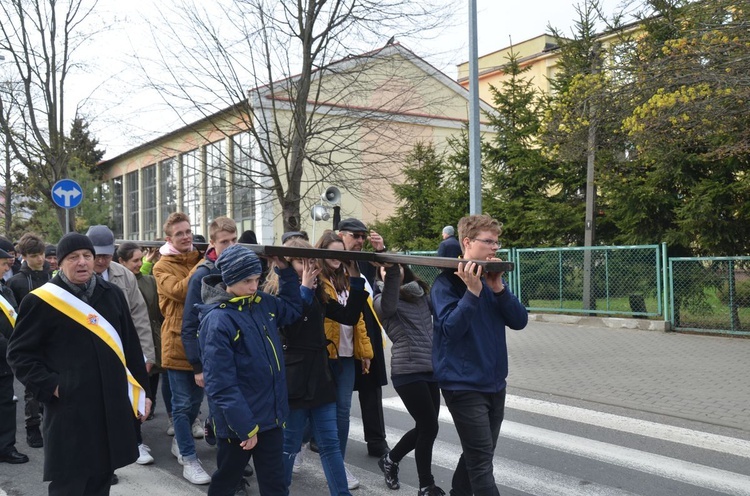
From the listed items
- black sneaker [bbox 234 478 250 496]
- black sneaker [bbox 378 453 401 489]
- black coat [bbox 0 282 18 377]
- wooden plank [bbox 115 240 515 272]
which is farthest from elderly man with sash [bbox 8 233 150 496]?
black coat [bbox 0 282 18 377]

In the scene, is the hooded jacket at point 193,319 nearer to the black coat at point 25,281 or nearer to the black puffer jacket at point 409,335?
the black puffer jacket at point 409,335

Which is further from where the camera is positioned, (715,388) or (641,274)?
(641,274)

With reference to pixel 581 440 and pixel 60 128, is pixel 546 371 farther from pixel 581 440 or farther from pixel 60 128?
pixel 60 128

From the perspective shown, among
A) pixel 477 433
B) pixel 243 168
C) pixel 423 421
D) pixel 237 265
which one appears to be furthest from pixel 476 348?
pixel 243 168

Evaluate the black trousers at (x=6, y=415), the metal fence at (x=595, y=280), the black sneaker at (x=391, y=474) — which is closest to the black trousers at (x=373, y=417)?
the black sneaker at (x=391, y=474)

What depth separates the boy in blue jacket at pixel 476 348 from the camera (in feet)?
12.8

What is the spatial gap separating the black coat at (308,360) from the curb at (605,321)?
34.0ft

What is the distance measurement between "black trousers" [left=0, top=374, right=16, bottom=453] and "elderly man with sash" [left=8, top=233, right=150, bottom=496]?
237cm

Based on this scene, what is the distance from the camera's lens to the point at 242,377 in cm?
381

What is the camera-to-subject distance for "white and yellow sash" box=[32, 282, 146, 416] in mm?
3828

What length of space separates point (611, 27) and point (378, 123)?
5394 millimetres

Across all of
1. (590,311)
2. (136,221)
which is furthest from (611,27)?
(136,221)

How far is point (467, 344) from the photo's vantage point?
400 cm

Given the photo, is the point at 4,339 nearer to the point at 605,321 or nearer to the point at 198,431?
the point at 198,431
